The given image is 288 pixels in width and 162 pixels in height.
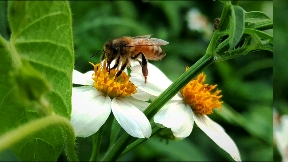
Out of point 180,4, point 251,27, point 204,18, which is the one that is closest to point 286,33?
point 180,4

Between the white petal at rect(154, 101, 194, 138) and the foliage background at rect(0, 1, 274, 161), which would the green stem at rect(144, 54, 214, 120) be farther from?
the foliage background at rect(0, 1, 274, 161)

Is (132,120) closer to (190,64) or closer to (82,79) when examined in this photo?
(82,79)

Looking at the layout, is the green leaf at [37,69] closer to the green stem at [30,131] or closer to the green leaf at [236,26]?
the green stem at [30,131]

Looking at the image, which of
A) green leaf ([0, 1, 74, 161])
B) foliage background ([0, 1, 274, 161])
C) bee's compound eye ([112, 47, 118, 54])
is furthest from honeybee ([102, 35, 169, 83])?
foliage background ([0, 1, 274, 161])

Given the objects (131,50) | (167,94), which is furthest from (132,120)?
(131,50)

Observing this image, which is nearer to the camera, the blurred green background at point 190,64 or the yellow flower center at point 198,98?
the yellow flower center at point 198,98

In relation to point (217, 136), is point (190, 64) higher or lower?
lower

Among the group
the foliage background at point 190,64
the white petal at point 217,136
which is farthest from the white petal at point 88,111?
the foliage background at point 190,64

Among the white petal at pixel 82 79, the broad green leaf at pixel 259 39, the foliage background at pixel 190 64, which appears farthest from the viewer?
the foliage background at pixel 190 64
